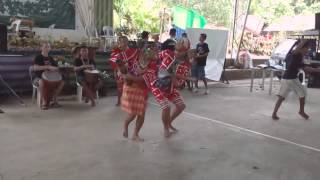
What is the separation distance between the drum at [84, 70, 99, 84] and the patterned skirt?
2683mm

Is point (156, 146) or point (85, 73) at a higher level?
point (85, 73)

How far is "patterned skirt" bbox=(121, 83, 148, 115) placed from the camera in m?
4.90

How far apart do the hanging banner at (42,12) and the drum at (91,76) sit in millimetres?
2422

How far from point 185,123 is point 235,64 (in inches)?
313

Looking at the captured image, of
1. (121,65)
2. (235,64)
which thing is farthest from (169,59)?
(235,64)

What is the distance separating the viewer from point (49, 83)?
707 cm

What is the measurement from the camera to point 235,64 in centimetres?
1384

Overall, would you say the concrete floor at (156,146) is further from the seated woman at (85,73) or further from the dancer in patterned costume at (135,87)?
the dancer in patterned costume at (135,87)

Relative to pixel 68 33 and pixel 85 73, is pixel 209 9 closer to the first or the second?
pixel 68 33

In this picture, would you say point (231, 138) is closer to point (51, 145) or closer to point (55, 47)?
point (51, 145)

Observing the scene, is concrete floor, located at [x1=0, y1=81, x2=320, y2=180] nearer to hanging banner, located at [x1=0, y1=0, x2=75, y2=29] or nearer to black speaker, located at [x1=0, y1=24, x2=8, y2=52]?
black speaker, located at [x1=0, y1=24, x2=8, y2=52]

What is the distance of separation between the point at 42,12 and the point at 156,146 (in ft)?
18.5

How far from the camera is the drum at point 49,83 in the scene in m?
7.01

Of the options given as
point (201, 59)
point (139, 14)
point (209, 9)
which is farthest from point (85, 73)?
point (209, 9)
